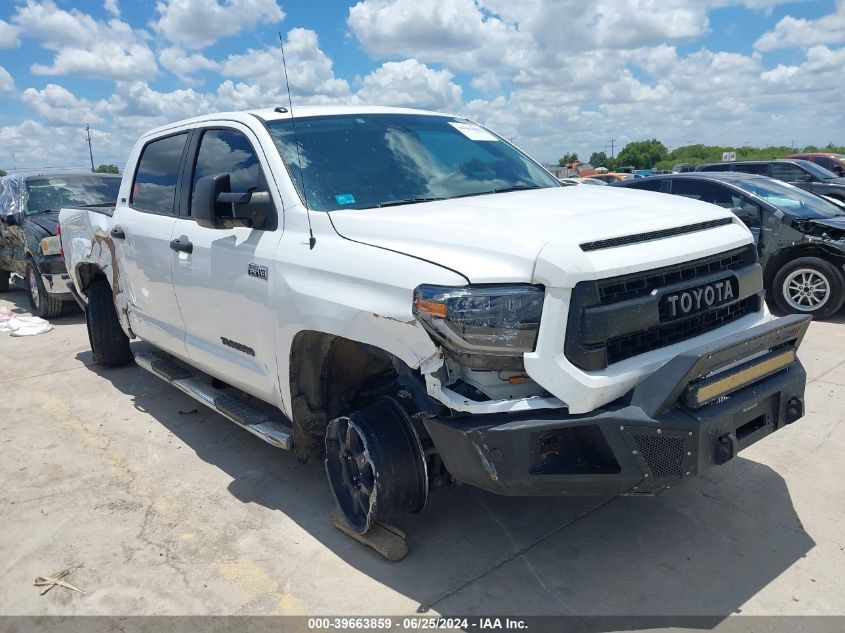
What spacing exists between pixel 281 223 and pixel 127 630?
1.94m

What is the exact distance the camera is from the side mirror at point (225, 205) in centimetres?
356

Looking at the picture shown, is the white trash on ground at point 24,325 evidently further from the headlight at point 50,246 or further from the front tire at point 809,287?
the front tire at point 809,287

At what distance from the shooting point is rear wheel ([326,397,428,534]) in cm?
318

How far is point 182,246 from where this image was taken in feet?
14.3

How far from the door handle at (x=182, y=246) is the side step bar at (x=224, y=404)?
36.2 inches

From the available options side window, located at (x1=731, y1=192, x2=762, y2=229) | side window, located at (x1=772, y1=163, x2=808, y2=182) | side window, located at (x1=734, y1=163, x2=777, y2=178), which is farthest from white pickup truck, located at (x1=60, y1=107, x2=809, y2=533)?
side window, located at (x1=772, y1=163, x2=808, y2=182)

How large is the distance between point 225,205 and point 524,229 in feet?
5.27

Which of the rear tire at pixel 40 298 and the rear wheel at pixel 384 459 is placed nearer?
the rear wheel at pixel 384 459

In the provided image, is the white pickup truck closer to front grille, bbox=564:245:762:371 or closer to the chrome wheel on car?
front grille, bbox=564:245:762:371

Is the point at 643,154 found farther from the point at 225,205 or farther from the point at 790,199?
the point at 225,205

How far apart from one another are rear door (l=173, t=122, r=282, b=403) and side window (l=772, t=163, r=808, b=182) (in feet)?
45.5

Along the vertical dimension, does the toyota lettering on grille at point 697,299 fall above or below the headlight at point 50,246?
above

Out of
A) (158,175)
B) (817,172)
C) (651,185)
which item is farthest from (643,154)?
(158,175)

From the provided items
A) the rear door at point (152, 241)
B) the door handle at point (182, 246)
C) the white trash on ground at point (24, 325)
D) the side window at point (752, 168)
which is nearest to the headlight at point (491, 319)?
the door handle at point (182, 246)
